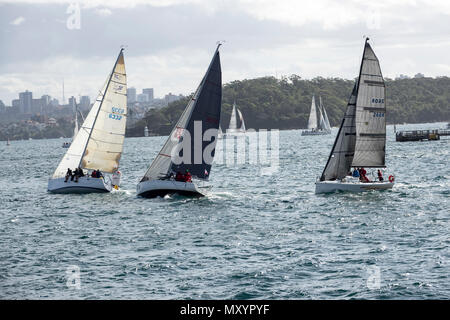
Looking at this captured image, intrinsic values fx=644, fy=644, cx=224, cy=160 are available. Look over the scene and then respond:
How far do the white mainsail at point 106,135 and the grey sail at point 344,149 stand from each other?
47.7 feet

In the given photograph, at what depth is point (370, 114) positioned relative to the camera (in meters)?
40.3

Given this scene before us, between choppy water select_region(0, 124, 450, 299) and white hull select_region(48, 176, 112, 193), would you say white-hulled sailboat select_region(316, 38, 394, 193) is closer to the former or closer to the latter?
choppy water select_region(0, 124, 450, 299)

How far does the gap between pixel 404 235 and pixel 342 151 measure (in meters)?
15.2

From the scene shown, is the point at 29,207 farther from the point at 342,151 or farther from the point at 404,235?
the point at 404,235

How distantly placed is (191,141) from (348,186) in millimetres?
9890

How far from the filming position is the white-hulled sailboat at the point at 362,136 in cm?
3944

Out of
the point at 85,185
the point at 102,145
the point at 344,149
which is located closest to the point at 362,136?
the point at 344,149

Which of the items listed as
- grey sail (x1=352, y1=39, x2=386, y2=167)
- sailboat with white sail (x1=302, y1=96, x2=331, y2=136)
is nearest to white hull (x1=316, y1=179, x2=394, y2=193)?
grey sail (x1=352, y1=39, x2=386, y2=167)

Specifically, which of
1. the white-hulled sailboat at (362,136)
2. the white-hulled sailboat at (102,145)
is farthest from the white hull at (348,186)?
the white-hulled sailboat at (102,145)

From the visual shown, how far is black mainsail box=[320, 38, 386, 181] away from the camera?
130ft

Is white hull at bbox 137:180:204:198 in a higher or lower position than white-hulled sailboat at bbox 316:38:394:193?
lower

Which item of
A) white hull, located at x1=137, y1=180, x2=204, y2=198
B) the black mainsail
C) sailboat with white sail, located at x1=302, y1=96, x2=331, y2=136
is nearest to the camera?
white hull, located at x1=137, y1=180, x2=204, y2=198

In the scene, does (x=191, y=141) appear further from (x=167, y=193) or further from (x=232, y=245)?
(x=232, y=245)
